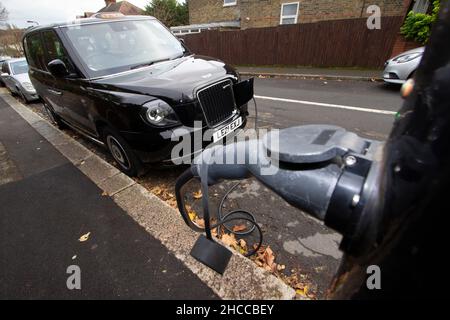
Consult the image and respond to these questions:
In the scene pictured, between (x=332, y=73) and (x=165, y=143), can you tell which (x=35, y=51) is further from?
(x=332, y=73)

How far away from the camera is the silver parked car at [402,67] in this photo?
21.7ft

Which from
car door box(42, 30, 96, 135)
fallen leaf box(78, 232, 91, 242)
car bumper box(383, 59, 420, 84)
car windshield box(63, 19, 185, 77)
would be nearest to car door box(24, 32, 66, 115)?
car door box(42, 30, 96, 135)

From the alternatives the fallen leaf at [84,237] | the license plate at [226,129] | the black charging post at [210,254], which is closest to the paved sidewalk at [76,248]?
the fallen leaf at [84,237]

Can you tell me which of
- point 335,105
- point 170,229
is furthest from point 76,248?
point 335,105

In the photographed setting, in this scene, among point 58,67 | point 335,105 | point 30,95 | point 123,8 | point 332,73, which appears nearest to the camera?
point 58,67

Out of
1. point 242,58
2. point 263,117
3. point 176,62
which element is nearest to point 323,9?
point 242,58

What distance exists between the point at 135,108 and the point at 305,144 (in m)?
2.29

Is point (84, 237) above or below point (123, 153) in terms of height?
below

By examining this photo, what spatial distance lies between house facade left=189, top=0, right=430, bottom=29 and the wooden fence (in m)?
2.46

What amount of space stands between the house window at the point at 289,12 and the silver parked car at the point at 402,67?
9697mm

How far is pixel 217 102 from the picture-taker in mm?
3023

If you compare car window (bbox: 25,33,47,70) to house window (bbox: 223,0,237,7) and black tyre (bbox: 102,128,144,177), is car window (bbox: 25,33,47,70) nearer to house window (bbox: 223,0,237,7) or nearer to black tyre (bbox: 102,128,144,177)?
black tyre (bbox: 102,128,144,177)

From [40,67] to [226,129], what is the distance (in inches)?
161

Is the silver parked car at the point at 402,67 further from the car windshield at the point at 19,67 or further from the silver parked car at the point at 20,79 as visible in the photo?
the car windshield at the point at 19,67
